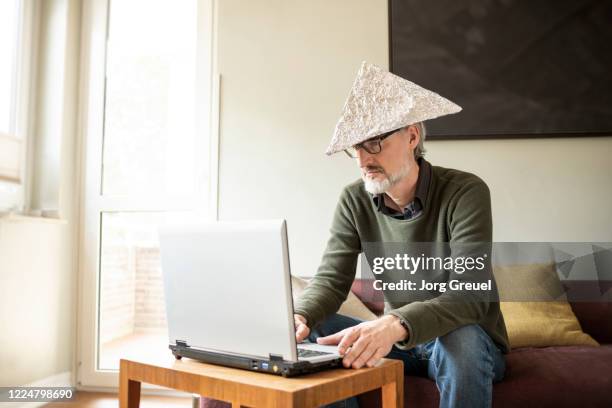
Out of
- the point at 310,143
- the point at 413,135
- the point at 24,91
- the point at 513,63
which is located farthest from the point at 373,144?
the point at 24,91

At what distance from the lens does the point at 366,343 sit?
3.51 ft

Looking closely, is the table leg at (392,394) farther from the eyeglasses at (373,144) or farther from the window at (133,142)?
the window at (133,142)

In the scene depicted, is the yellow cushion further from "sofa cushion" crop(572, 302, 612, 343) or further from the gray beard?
the gray beard

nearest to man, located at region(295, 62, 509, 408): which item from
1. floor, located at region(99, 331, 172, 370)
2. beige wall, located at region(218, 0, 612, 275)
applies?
beige wall, located at region(218, 0, 612, 275)

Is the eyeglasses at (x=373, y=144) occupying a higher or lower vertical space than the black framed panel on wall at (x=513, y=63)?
lower

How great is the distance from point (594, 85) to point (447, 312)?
73.1 inches

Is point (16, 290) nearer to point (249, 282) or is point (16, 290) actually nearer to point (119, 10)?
point (119, 10)

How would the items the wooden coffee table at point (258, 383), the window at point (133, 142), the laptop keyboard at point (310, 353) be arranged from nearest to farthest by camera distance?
the wooden coffee table at point (258, 383)
the laptop keyboard at point (310, 353)
the window at point (133, 142)

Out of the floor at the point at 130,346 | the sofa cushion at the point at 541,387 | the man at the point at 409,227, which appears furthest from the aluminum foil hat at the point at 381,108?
the floor at the point at 130,346

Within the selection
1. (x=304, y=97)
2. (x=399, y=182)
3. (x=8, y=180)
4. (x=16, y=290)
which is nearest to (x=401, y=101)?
(x=399, y=182)

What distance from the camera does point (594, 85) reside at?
2568 mm

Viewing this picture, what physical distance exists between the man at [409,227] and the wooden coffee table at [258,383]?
13cm

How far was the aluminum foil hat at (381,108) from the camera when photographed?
1452mm

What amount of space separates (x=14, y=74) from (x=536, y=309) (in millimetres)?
2694
